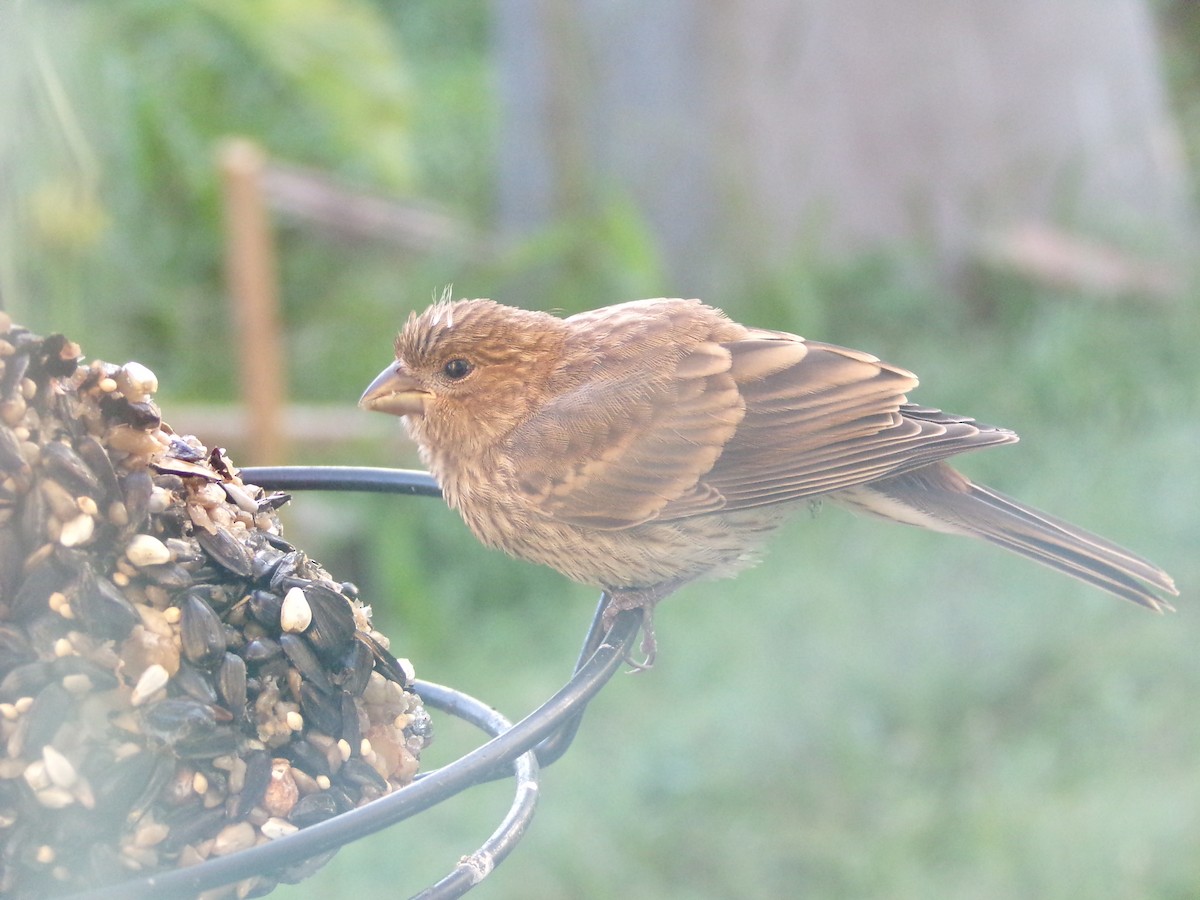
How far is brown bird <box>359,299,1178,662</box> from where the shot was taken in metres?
3.45

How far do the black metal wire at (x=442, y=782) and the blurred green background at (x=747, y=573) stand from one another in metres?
0.72

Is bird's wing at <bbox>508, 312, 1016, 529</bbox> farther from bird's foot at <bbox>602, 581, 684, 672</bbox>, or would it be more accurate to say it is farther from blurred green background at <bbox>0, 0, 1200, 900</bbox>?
blurred green background at <bbox>0, 0, 1200, 900</bbox>

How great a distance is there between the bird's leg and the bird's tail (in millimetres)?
672

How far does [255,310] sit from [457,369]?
3339mm

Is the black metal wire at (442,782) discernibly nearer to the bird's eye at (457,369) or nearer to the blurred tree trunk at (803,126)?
the bird's eye at (457,369)

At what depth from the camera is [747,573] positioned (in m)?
6.28

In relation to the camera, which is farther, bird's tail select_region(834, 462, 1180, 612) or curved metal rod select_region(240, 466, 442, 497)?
bird's tail select_region(834, 462, 1180, 612)

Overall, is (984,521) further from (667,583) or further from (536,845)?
(536,845)

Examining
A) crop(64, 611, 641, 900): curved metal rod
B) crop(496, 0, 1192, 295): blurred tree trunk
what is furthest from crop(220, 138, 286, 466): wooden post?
crop(64, 611, 641, 900): curved metal rod

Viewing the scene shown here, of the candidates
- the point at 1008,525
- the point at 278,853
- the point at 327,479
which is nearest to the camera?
the point at 278,853

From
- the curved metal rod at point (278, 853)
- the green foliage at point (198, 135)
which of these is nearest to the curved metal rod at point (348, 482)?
the curved metal rod at point (278, 853)

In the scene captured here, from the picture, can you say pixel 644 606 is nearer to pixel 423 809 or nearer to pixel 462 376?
pixel 462 376

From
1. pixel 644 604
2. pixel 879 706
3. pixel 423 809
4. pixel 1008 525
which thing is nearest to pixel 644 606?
pixel 644 604

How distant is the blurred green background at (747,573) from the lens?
4902mm
